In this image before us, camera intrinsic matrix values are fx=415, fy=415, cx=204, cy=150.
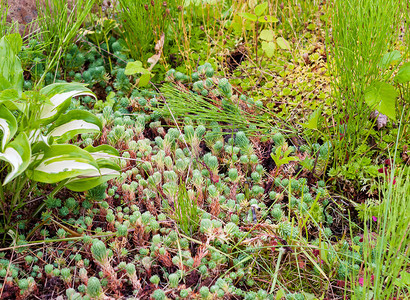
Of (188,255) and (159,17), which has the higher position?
(159,17)

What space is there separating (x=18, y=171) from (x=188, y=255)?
2.49ft

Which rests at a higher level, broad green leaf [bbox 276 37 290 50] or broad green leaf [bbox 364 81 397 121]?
broad green leaf [bbox 276 37 290 50]

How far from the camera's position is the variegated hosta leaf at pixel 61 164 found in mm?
1718

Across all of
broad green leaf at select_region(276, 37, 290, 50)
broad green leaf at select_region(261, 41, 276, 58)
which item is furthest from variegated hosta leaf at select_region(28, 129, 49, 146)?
broad green leaf at select_region(276, 37, 290, 50)

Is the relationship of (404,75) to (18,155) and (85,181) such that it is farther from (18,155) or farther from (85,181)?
(18,155)

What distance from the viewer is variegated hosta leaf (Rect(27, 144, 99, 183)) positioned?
1718 millimetres

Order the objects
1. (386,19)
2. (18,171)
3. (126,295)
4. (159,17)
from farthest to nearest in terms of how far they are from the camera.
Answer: (159,17) < (386,19) < (126,295) < (18,171)

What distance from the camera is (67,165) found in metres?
1.75

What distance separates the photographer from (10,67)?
1.98 metres

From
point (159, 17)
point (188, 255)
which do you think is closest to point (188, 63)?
point (159, 17)

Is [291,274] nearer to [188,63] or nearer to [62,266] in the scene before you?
[62,266]

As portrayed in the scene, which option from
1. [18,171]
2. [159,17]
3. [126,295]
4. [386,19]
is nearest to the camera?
[18,171]

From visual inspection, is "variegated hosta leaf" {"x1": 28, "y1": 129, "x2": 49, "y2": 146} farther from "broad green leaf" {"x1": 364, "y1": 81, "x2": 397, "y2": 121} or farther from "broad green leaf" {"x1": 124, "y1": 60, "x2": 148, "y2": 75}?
"broad green leaf" {"x1": 364, "y1": 81, "x2": 397, "y2": 121}

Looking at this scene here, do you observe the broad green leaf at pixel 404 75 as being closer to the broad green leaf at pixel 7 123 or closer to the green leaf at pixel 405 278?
the green leaf at pixel 405 278
